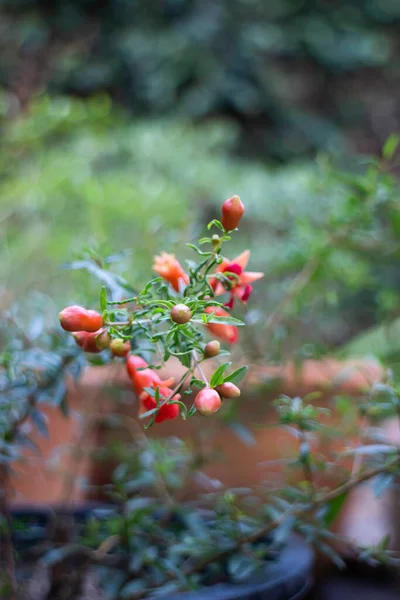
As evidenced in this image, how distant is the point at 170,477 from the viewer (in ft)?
2.02

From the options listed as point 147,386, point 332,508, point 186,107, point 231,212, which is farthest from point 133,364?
point 186,107

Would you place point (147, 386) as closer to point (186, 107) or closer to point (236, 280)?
point (236, 280)

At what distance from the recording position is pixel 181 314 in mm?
296

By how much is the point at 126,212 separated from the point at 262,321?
0.54 meters

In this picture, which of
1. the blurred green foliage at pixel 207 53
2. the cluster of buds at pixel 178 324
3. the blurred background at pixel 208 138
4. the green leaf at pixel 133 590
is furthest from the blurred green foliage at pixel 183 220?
the blurred green foliage at pixel 207 53

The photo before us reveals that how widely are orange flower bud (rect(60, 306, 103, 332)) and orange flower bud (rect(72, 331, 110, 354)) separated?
1cm

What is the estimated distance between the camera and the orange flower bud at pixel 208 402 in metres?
0.30

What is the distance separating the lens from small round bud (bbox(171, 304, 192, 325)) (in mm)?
296

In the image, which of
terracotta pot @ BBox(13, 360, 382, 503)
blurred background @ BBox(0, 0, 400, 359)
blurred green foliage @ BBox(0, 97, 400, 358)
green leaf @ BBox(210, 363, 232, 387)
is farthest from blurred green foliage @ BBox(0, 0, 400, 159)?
green leaf @ BBox(210, 363, 232, 387)

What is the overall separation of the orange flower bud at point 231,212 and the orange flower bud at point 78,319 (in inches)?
3.7

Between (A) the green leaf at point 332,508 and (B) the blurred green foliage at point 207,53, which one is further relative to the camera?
(B) the blurred green foliage at point 207,53

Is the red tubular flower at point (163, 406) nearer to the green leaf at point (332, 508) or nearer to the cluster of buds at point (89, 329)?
the cluster of buds at point (89, 329)

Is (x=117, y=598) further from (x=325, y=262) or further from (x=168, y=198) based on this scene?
(x=168, y=198)

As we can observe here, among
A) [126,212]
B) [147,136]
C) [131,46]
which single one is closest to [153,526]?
[126,212]
